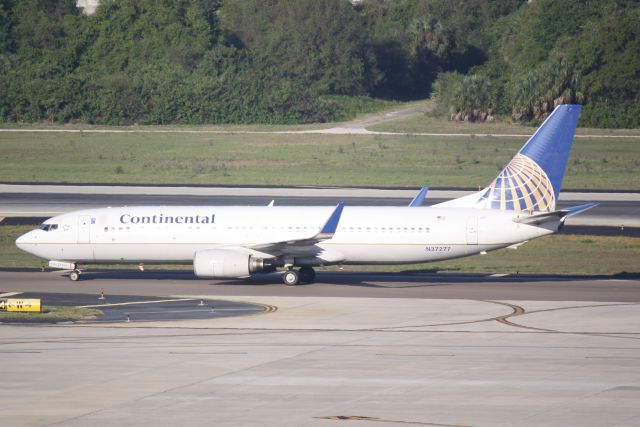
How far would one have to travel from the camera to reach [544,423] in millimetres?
23859

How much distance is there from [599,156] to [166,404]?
272ft

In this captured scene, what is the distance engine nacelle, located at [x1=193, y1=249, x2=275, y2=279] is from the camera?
155 feet

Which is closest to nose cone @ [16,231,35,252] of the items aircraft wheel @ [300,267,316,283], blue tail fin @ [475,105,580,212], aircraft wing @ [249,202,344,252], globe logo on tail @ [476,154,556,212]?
aircraft wing @ [249,202,344,252]

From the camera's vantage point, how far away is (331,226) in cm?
4747

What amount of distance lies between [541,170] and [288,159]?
54951 mm

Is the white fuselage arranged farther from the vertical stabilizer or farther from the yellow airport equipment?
the yellow airport equipment

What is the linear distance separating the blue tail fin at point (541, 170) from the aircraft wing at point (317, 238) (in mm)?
7446

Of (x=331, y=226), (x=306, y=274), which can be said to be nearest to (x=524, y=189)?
(x=331, y=226)

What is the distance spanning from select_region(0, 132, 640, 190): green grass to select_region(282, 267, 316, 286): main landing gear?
39381 millimetres

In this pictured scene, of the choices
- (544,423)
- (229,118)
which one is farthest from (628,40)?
(544,423)

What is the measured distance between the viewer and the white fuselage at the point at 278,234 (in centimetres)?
4816

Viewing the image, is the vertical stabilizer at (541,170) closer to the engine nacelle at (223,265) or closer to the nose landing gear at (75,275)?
the engine nacelle at (223,265)

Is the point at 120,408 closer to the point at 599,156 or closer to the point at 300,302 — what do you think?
the point at 300,302

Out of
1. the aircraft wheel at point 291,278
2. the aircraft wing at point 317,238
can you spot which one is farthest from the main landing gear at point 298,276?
the aircraft wing at point 317,238
